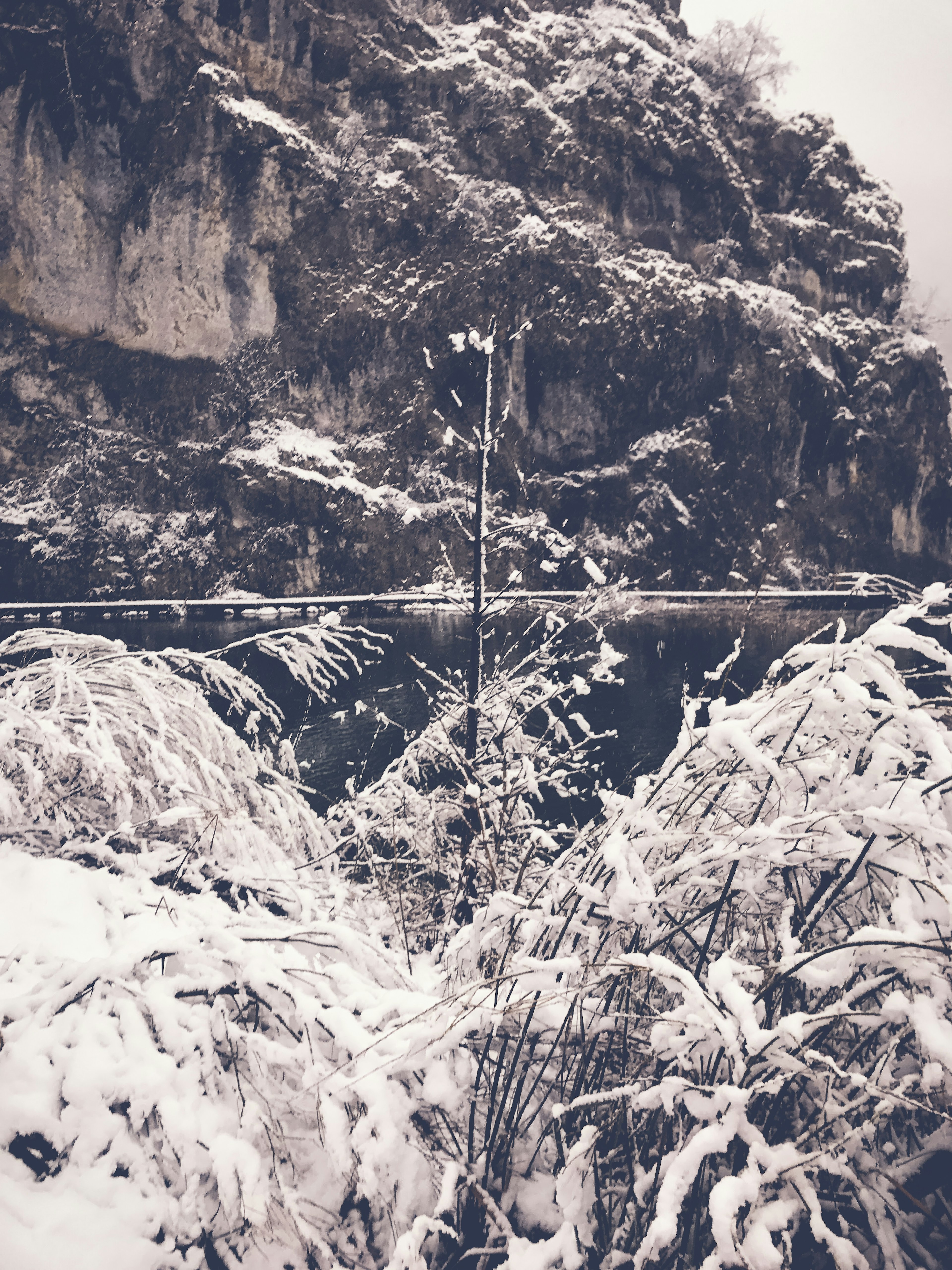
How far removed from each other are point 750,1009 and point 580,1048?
0.59 m

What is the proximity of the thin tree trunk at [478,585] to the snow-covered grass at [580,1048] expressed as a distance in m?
4.03

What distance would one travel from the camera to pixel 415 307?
67062 mm

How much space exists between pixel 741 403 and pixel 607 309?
58.6 feet

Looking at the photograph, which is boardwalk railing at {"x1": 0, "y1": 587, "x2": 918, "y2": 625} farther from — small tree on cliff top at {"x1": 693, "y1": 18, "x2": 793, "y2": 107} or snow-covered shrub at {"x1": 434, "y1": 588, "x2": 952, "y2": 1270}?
small tree on cliff top at {"x1": 693, "y1": 18, "x2": 793, "y2": 107}

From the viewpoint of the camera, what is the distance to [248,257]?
64.9 metres

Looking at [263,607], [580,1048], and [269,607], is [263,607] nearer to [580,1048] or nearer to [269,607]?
[269,607]

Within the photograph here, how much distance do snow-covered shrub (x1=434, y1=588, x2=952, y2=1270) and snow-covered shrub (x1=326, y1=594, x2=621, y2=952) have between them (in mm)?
1565

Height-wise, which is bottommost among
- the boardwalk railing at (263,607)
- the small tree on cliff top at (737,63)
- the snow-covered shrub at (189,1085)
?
the boardwalk railing at (263,607)

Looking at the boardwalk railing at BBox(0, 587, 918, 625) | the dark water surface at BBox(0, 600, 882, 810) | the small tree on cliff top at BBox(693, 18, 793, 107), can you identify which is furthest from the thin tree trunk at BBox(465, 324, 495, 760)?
the small tree on cliff top at BBox(693, 18, 793, 107)

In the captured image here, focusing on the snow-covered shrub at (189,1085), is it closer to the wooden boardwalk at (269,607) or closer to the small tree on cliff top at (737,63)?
the wooden boardwalk at (269,607)

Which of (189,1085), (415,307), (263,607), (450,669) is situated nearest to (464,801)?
(450,669)

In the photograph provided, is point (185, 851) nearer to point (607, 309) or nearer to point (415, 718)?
point (415, 718)

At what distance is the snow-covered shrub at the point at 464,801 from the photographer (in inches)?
165

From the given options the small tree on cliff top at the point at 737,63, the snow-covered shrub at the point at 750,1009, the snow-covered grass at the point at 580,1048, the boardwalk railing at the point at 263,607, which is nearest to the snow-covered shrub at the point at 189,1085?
the snow-covered grass at the point at 580,1048
